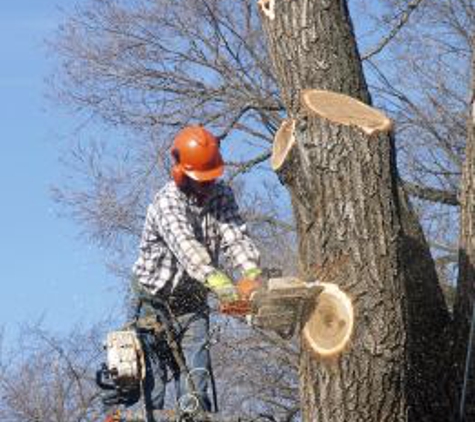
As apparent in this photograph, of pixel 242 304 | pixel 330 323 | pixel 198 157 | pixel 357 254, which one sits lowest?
pixel 330 323

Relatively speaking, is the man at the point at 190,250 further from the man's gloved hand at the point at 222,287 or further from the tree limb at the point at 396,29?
the tree limb at the point at 396,29

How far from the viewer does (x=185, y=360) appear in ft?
25.7

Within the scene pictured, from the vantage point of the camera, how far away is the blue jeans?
7633mm

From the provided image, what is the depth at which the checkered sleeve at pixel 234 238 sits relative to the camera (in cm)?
751

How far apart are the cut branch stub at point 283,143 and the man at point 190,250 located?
78cm

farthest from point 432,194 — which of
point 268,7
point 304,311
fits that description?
point 304,311

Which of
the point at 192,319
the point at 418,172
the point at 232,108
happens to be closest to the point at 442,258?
the point at 418,172

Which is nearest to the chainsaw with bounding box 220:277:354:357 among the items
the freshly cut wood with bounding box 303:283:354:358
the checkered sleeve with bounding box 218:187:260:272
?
the freshly cut wood with bounding box 303:283:354:358

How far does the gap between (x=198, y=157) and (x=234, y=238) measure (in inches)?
20.4

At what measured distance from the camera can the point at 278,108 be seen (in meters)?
19.8

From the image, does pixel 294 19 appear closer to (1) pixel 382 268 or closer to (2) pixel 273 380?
(1) pixel 382 268

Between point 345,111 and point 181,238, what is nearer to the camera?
point 345,111

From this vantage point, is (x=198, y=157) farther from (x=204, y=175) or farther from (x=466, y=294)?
(x=466, y=294)

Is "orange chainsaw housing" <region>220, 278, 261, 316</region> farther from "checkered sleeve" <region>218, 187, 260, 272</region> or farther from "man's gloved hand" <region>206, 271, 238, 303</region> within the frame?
"checkered sleeve" <region>218, 187, 260, 272</region>
